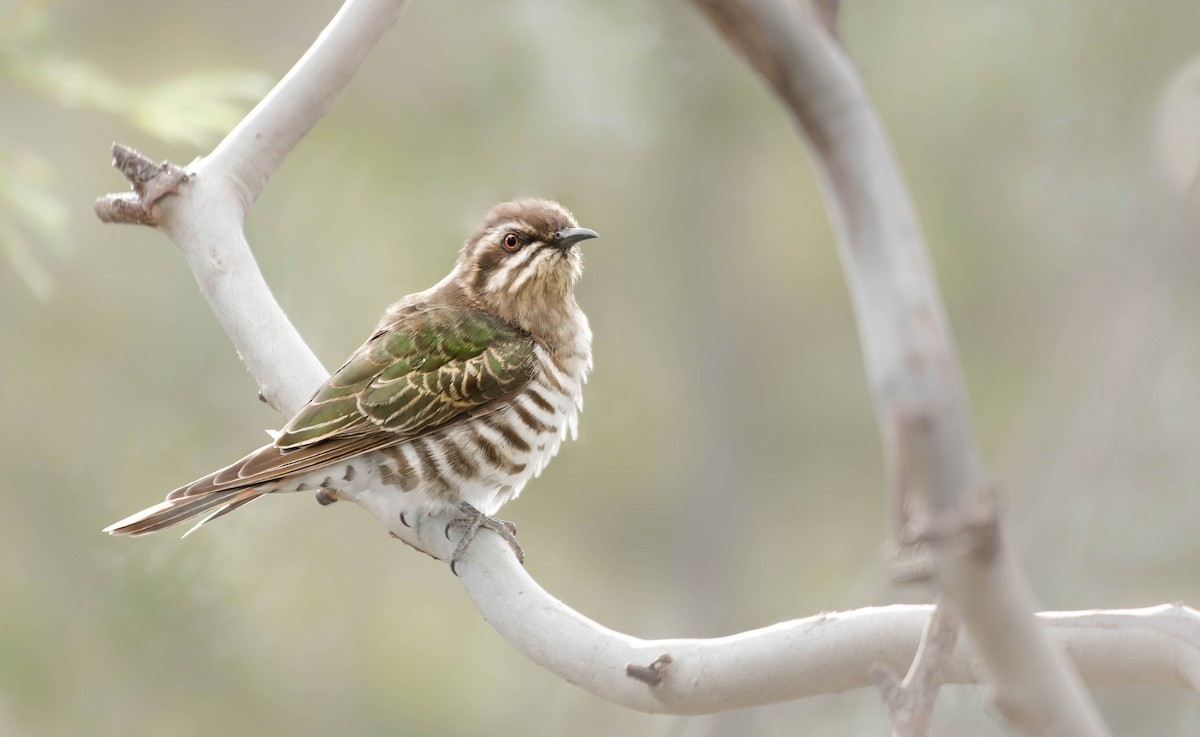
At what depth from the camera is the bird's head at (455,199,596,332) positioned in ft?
12.4

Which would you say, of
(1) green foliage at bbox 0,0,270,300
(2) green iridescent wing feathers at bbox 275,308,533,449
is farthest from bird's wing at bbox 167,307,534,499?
(1) green foliage at bbox 0,0,270,300

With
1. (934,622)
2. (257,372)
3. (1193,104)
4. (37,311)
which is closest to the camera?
(934,622)

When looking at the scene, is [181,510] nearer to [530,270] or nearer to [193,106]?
[530,270]

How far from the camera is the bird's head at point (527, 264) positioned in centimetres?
377

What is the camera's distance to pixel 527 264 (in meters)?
3.76

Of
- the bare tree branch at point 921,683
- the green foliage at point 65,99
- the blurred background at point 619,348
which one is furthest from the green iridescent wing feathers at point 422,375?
the blurred background at point 619,348

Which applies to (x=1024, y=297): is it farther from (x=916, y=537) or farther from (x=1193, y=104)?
(x=916, y=537)

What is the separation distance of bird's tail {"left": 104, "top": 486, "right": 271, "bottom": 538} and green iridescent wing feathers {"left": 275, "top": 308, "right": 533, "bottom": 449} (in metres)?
0.21

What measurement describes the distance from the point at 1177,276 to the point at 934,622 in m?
5.83

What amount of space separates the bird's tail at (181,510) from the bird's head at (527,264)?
3.30 ft

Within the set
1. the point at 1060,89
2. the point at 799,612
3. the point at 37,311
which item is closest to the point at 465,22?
the point at 37,311

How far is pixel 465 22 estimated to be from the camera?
351 inches

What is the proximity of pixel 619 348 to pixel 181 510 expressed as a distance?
6.74 meters

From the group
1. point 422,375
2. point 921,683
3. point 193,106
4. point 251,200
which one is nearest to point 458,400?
point 422,375
